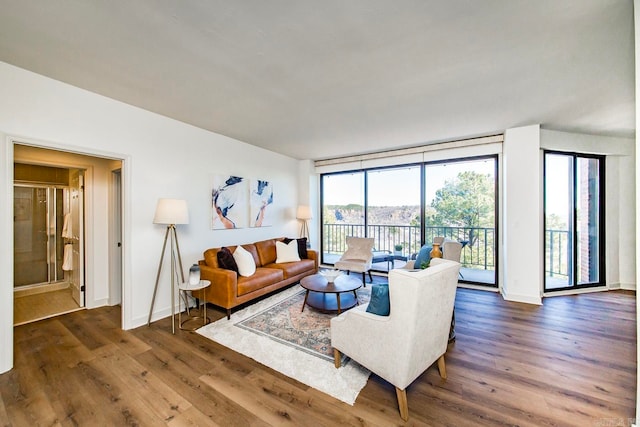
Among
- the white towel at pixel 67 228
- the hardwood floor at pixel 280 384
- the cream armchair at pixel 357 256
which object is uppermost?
the white towel at pixel 67 228

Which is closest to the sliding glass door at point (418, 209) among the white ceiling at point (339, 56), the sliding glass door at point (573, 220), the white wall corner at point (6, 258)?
the sliding glass door at point (573, 220)

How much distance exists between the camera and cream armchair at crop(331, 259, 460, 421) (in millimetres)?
1600

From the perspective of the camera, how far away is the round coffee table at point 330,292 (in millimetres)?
3204

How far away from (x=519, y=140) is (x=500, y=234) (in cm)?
154

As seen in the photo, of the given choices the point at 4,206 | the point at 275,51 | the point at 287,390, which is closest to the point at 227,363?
the point at 287,390

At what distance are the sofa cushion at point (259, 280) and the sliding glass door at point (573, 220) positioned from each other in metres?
4.40

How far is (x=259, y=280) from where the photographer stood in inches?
139

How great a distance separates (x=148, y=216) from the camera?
312cm

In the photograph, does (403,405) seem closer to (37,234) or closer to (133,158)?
(133,158)

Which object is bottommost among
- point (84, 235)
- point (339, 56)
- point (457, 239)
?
point (457, 239)

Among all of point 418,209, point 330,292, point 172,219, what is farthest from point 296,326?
point 418,209

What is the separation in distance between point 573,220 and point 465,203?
1.67 m

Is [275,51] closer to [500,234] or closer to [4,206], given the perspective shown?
[4,206]

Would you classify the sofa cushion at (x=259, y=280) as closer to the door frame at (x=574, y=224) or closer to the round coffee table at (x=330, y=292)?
the round coffee table at (x=330, y=292)
